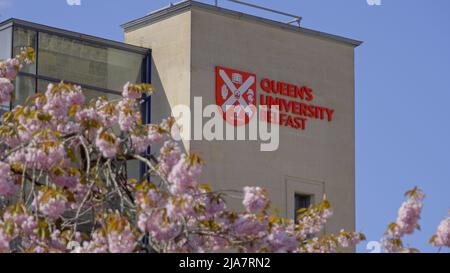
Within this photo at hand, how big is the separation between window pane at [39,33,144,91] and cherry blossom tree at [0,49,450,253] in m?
14.7

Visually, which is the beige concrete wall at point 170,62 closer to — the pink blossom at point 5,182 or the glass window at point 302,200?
the glass window at point 302,200

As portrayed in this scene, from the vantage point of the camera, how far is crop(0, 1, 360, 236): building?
29.7 metres

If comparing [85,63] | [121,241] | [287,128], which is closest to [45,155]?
[121,241]

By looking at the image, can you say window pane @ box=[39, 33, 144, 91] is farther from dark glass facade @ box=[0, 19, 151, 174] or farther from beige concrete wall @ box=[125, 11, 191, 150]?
beige concrete wall @ box=[125, 11, 191, 150]

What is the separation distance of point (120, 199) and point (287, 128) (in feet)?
64.0

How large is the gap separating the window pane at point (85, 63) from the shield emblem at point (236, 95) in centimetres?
205

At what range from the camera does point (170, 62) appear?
30.9m

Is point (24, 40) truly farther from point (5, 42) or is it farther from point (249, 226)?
point (249, 226)

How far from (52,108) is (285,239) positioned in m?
3.20

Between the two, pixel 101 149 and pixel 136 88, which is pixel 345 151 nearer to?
pixel 136 88
